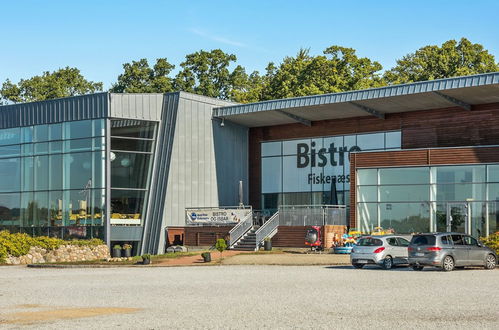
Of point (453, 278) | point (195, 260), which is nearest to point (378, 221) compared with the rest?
point (195, 260)

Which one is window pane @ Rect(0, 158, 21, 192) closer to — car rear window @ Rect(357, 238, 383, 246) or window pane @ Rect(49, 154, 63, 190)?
window pane @ Rect(49, 154, 63, 190)

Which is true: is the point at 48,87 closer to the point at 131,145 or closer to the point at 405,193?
the point at 131,145

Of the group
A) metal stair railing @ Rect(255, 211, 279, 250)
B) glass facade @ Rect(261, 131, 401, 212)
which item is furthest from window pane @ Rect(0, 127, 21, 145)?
metal stair railing @ Rect(255, 211, 279, 250)

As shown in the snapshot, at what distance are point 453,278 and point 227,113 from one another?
2817 centimetres

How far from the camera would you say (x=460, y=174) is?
143 ft

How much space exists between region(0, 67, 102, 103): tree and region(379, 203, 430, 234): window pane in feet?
163

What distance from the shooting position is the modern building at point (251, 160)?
1746 inches

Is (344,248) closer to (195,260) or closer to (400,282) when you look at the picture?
(195,260)

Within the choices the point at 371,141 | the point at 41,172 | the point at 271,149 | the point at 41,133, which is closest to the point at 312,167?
the point at 271,149

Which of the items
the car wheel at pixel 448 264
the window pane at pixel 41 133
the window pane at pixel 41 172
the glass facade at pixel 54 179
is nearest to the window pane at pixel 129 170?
the glass facade at pixel 54 179

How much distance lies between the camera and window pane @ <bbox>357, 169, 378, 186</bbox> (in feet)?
153

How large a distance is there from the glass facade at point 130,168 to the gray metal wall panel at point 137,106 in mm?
548

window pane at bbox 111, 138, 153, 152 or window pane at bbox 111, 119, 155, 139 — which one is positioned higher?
window pane at bbox 111, 119, 155, 139

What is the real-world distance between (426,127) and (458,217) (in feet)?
22.5
